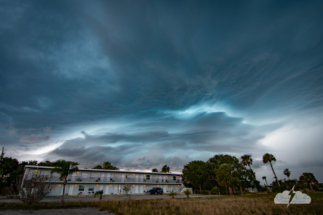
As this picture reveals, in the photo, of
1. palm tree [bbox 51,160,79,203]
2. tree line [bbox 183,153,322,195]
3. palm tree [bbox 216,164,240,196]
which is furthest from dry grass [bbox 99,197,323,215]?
tree line [bbox 183,153,322,195]

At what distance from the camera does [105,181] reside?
4288 centimetres

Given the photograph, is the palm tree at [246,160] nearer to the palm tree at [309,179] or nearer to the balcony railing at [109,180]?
the palm tree at [309,179]

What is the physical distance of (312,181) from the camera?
55.5 metres

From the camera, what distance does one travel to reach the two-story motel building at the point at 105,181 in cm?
3705

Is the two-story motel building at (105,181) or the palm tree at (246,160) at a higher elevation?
the palm tree at (246,160)

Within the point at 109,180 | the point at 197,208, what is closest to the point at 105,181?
the point at 109,180

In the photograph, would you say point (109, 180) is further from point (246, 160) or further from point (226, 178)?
point (246, 160)

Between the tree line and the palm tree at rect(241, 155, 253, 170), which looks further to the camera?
the palm tree at rect(241, 155, 253, 170)

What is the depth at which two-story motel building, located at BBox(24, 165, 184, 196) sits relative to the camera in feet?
122

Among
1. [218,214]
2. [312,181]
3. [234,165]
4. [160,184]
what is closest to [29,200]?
[218,214]

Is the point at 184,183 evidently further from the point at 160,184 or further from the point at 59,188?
the point at 59,188

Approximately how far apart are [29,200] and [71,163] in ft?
24.9

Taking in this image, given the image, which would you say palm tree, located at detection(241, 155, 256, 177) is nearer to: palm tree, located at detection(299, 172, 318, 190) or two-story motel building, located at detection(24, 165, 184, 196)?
palm tree, located at detection(299, 172, 318, 190)

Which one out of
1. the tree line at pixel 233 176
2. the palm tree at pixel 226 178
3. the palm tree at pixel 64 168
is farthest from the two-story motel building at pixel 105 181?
the palm tree at pixel 226 178
